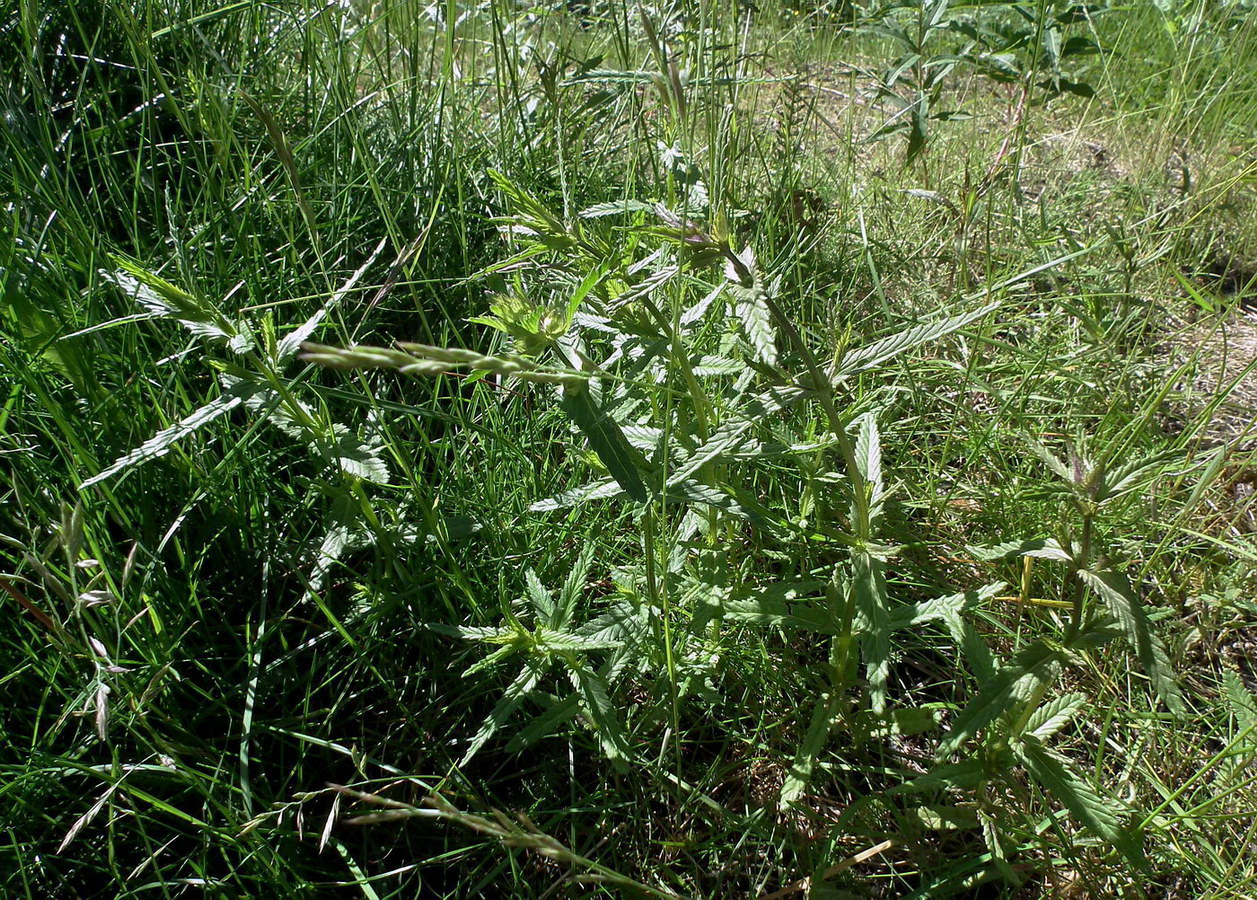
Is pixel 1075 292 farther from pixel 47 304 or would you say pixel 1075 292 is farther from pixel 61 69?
pixel 61 69

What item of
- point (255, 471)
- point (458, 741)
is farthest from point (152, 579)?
point (458, 741)

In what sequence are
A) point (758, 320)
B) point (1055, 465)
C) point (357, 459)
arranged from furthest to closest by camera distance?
point (357, 459)
point (1055, 465)
point (758, 320)

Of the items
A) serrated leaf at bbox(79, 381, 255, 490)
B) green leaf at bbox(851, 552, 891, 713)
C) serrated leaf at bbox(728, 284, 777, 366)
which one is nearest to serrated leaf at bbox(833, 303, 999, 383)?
serrated leaf at bbox(728, 284, 777, 366)

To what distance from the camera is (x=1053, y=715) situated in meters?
1.30

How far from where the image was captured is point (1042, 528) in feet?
5.51

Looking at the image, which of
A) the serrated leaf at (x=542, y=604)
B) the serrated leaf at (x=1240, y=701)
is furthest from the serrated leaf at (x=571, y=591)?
the serrated leaf at (x=1240, y=701)

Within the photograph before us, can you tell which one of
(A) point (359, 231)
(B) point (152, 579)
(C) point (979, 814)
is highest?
(A) point (359, 231)

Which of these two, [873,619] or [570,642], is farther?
[570,642]

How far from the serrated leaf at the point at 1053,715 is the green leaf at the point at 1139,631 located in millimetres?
238

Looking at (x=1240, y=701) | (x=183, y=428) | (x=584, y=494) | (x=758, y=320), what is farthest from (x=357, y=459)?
(x=1240, y=701)

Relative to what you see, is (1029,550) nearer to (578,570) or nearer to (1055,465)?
(1055,465)

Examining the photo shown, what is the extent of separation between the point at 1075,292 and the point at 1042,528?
33.0 inches

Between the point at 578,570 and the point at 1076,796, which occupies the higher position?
the point at 578,570

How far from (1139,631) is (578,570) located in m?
0.78
